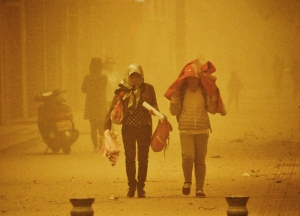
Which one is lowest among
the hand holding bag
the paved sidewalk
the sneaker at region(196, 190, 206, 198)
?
the paved sidewalk

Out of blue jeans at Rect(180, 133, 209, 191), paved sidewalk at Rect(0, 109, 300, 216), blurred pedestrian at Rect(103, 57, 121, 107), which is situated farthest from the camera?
blurred pedestrian at Rect(103, 57, 121, 107)

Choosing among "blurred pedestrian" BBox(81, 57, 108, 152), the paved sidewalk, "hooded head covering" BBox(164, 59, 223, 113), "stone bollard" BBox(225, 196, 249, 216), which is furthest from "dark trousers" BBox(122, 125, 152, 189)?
"blurred pedestrian" BBox(81, 57, 108, 152)

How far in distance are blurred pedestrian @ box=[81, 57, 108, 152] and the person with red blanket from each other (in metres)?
7.98

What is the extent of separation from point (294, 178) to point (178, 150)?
6.12 metres

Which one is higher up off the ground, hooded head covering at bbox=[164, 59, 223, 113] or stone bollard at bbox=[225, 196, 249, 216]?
hooded head covering at bbox=[164, 59, 223, 113]

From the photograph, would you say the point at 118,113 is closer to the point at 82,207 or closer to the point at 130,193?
the point at 130,193

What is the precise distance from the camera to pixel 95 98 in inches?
868

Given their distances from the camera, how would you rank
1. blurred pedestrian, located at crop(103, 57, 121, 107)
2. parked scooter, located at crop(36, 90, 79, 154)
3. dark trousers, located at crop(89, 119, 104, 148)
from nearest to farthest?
parked scooter, located at crop(36, 90, 79, 154)
dark trousers, located at crop(89, 119, 104, 148)
blurred pedestrian, located at crop(103, 57, 121, 107)

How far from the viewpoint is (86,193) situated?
1456cm

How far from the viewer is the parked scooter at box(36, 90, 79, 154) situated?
21.4 meters

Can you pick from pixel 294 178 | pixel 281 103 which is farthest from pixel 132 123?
pixel 281 103

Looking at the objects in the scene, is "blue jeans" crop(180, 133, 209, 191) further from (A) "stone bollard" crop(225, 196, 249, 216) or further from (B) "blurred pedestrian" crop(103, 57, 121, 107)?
(B) "blurred pedestrian" crop(103, 57, 121, 107)

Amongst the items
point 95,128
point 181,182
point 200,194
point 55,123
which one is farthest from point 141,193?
point 95,128

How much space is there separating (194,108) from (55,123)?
311 inches
